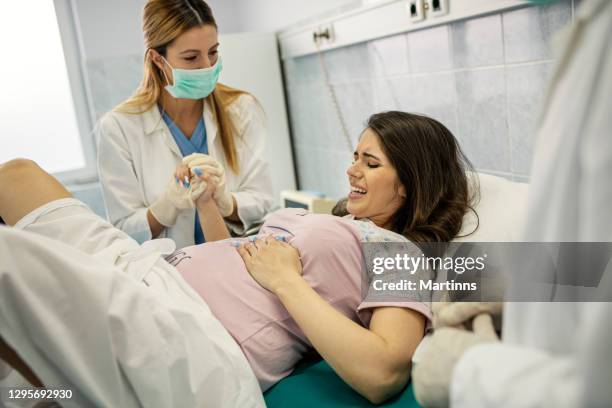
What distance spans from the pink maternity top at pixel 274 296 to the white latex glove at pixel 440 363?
15.0 inches

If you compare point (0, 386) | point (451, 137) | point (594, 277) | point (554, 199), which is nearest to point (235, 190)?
point (451, 137)

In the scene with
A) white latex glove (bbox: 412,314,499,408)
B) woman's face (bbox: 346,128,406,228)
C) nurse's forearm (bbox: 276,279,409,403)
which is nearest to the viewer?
white latex glove (bbox: 412,314,499,408)

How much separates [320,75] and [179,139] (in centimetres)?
126

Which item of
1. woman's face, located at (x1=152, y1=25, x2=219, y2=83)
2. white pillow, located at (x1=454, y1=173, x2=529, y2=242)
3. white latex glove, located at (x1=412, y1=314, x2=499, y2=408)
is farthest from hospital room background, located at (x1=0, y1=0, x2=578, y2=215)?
white latex glove, located at (x1=412, y1=314, x2=499, y2=408)

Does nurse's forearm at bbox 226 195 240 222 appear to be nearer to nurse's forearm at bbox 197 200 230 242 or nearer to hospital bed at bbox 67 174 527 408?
nurse's forearm at bbox 197 200 230 242

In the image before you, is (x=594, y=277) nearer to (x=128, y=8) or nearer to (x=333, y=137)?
(x=333, y=137)

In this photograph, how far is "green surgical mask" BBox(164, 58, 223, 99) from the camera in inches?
75.6

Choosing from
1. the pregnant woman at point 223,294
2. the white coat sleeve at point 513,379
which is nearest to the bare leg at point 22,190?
the pregnant woman at point 223,294

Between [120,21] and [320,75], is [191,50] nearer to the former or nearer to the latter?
[320,75]

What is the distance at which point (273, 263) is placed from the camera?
1.36 meters

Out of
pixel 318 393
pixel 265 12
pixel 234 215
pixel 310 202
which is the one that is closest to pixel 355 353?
pixel 318 393

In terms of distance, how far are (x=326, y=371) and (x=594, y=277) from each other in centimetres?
62

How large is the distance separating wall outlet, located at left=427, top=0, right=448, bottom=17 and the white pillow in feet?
2.45

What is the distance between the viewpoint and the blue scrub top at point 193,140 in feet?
6.85
